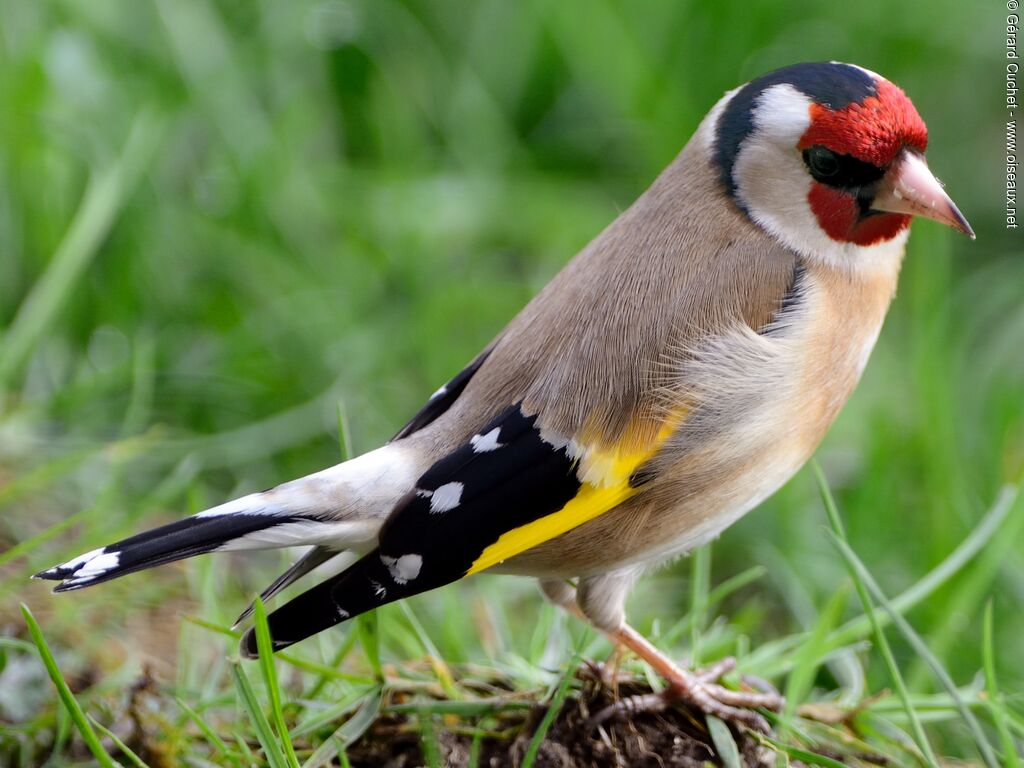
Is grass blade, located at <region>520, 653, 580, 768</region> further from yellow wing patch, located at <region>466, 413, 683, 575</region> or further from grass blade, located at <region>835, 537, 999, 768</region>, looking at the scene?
grass blade, located at <region>835, 537, 999, 768</region>

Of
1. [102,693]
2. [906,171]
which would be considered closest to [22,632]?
[102,693]

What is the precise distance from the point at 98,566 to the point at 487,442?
789mm

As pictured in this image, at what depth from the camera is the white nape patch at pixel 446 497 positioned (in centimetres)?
271

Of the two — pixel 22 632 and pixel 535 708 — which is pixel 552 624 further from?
pixel 22 632

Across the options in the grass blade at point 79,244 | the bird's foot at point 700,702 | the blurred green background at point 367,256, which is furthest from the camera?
the grass blade at point 79,244

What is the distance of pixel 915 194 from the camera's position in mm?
2928

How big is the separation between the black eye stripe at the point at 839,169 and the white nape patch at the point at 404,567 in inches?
48.6

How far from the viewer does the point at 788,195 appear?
304 centimetres

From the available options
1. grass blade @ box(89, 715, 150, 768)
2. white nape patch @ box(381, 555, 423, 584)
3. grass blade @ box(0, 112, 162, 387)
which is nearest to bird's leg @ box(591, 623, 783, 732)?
white nape patch @ box(381, 555, 423, 584)

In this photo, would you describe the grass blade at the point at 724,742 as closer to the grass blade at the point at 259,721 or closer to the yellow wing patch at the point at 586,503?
the yellow wing patch at the point at 586,503

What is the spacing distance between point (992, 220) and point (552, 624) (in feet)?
12.0

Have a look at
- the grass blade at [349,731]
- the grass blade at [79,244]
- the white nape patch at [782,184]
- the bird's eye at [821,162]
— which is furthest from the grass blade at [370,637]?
the grass blade at [79,244]

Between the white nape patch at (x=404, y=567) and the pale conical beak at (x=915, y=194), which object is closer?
the white nape patch at (x=404, y=567)

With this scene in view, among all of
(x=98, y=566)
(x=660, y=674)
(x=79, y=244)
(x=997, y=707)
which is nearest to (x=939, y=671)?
(x=997, y=707)
